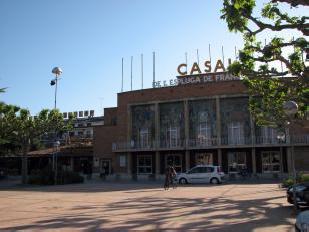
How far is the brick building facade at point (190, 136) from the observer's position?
44031mm

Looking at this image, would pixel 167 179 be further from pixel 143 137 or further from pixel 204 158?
pixel 143 137

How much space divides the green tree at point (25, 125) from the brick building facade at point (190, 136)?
11006 millimetres

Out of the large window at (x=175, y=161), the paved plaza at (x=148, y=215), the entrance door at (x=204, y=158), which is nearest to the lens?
the paved plaza at (x=148, y=215)

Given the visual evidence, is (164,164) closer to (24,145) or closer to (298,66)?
(24,145)

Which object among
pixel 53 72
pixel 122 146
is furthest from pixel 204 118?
pixel 53 72

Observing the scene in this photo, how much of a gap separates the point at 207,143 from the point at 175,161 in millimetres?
4494

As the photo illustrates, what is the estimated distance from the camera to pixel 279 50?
17125 millimetres

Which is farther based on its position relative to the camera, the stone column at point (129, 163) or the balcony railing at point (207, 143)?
the stone column at point (129, 163)

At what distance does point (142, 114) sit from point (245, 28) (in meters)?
35.2

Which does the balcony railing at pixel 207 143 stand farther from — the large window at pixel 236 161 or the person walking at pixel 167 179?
the person walking at pixel 167 179

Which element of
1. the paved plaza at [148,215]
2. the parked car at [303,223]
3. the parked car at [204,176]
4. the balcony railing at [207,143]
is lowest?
the paved plaza at [148,215]

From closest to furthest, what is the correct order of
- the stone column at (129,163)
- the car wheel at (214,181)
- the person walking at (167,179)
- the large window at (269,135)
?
the person walking at (167,179) < the car wheel at (214,181) < the large window at (269,135) < the stone column at (129,163)

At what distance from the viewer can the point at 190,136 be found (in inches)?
1871

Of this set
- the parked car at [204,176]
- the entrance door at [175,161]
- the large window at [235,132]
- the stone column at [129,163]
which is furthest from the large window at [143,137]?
the parked car at [204,176]
